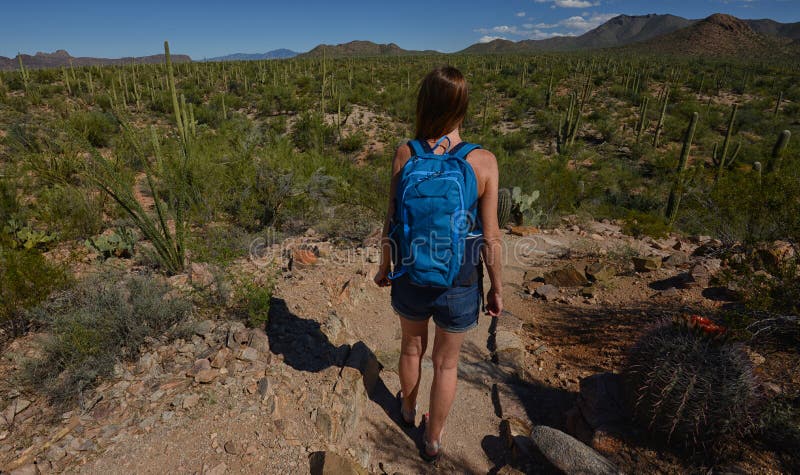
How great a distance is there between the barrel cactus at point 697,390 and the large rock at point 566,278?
8.02 feet

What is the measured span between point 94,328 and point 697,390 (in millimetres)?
3515

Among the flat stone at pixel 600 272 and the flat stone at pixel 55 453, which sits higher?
the flat stone at pixel 55 453

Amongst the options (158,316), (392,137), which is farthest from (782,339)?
(392,137)

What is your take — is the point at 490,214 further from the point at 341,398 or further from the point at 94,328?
the point at 94,328

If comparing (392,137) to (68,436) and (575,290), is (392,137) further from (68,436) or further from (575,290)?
(68,436)

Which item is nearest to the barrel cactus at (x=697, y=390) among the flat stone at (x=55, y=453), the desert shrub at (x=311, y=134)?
the flat stone at (x=55, y=453)

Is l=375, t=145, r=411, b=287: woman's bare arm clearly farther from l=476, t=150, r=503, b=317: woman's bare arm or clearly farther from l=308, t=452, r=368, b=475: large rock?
l=308, t=452, r=368, b=475: large rock

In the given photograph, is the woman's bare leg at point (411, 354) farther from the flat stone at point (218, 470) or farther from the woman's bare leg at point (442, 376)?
the flat stone at point (218, 470)

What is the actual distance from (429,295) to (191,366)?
5.58 feet

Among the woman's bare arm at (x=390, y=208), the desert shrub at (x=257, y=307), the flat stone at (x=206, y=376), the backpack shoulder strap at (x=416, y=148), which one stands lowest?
the flat stone at (x=206, y=376)

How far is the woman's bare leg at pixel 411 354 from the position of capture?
2.12 m

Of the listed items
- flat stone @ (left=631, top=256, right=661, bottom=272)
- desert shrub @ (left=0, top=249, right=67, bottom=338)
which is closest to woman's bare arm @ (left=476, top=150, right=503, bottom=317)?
desert shrub @ (left=0, top=249, right=67, bottom=338)

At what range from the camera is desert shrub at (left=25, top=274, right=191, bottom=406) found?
235cm

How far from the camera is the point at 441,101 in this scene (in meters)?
1.77
